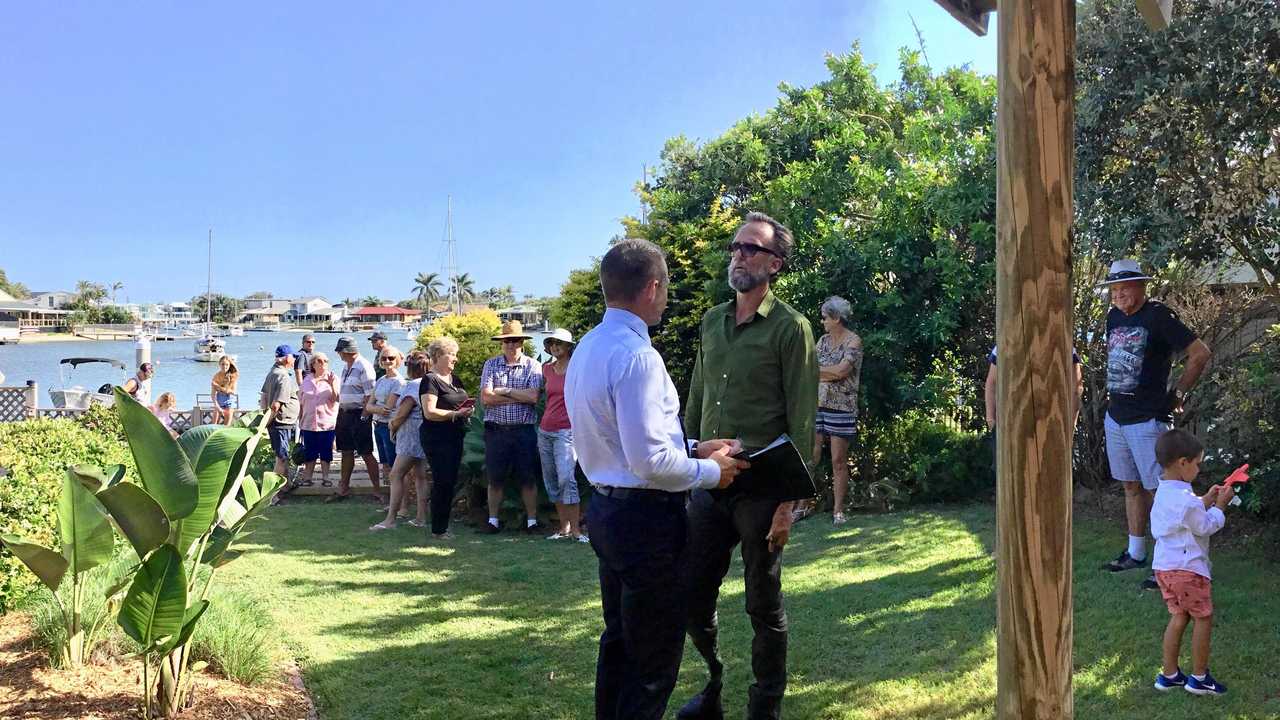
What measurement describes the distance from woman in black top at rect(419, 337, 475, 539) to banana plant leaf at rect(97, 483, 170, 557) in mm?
4880

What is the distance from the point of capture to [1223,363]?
27.4 feet

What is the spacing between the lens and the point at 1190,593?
172 inches

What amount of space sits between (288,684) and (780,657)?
2.55 metres

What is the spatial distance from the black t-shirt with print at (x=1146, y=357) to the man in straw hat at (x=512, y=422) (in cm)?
499

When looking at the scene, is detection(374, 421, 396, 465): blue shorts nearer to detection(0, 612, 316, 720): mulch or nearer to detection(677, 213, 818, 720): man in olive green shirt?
detection(0, 612, 316, 720): mulch

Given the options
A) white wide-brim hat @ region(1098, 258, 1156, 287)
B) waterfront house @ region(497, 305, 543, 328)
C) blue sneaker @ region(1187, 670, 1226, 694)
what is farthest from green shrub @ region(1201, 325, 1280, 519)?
waterfront house @ region(497, 305, 543, 328)

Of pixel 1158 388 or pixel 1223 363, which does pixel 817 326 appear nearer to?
pixel 1223 363

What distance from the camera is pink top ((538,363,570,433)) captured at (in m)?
8.79

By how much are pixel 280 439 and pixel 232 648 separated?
23.8 ft

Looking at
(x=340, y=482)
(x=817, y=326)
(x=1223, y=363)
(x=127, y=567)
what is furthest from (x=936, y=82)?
(x=127, y=567)

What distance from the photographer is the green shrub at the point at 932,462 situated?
938 centimetres

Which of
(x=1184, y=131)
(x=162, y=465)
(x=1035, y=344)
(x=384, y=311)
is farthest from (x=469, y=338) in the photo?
(x=384, y=311)

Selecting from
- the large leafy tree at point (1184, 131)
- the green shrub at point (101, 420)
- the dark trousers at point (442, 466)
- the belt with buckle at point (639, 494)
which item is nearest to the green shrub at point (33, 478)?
the green shrub at point (101, 420)

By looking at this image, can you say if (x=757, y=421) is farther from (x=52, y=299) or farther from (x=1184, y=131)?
(x=52, y=299)
